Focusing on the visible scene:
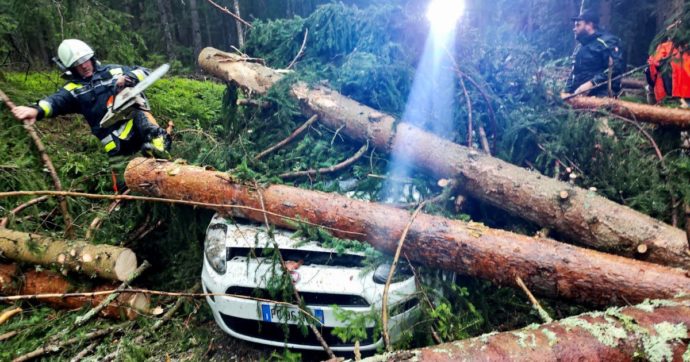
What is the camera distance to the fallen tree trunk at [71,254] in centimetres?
350

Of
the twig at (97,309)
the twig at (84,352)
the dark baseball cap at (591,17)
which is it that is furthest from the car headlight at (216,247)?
the dark baseball cap at (591,17)

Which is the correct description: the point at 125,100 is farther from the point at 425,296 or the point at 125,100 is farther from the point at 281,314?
the point at 425,296

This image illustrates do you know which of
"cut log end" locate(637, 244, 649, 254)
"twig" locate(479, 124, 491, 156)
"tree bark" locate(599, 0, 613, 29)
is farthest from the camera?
"tree bark" locate(599, 0, 613, 29)

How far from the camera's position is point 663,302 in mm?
2008

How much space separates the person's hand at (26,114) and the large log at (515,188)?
9.24 feet

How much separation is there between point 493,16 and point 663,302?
15.5 m

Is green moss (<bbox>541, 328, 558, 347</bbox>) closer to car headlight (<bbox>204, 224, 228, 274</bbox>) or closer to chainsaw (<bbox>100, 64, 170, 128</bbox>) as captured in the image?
car headlight (<bbox>204, 224, 228, 274</bbox>)

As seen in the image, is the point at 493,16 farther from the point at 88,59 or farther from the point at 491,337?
the point at 491,337

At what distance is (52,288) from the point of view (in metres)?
3.70

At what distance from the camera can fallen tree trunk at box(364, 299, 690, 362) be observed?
1718 millimetres

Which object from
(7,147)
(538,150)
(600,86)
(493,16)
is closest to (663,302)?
(538,150)

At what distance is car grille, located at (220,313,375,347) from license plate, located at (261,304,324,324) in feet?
0.19

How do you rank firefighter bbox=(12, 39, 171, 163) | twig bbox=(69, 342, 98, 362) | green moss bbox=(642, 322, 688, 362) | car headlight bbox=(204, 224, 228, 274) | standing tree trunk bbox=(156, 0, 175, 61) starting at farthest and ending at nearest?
1. standing tree trunk bbox=(156, 0, 175, 61)
2. firefighter bbox=(12, 39, 171, 163)
3. twig bbox=(69, 342, 98, 362)
4. car headlight bbox=(204, 224, 228, 274)
5. green moss bbox=(642, 322, 688, 362)

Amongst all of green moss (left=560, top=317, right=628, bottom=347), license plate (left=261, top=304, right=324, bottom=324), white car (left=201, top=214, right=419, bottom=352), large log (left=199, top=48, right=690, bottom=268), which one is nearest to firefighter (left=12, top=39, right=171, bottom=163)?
large log (left=199, top=48, right=690, bottom=268)
